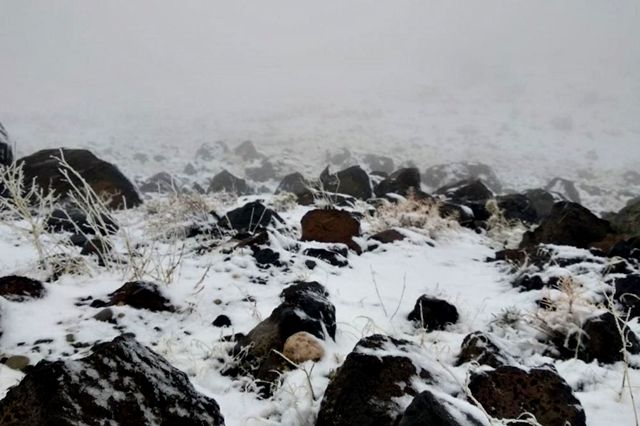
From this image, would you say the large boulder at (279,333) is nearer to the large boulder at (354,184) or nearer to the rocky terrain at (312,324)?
the rocky terrain at (312,324)

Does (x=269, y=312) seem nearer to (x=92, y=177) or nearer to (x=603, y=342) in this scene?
(x=603, y=342)

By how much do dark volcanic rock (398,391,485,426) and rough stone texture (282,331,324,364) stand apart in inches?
34.9

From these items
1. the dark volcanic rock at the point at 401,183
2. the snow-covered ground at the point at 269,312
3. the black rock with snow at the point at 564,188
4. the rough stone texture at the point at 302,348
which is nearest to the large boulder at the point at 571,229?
the snow-covered ground at the point at 269,312

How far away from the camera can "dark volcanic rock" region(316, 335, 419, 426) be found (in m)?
1.62

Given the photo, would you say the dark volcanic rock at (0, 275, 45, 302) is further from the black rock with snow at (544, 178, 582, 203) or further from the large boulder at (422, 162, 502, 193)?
the black rock with snow at (544, 178, 582, 203)

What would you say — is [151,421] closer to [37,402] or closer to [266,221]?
[37,402]

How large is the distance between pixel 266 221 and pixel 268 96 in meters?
35.6

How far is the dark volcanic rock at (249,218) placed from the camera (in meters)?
5.26

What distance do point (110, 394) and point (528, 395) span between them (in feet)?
4.96

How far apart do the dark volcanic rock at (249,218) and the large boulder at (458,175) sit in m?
14.5

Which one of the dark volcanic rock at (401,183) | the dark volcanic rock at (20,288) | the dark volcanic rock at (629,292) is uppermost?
the dark volcanic rock at (20,288)

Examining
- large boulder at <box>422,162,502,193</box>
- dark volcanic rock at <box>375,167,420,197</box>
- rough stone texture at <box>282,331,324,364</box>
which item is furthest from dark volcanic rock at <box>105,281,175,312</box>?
large boulder at <box>422,162,502,193</box>

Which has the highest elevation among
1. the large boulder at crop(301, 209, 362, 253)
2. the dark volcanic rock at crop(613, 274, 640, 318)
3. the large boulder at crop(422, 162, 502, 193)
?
the dark volcanic rock at crop(613, 274, 640, 318)

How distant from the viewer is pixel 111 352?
1.56 meters
